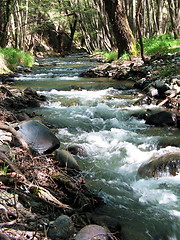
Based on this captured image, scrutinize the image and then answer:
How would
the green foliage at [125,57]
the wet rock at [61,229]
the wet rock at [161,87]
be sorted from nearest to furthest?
the wet rock at [61,229] → the wet rock at [161,87] → the green foliage at [125,57]

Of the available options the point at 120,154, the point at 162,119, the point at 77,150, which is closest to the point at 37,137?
the point at 77,150

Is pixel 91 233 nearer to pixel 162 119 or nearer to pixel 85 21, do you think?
A: pixel 162 119

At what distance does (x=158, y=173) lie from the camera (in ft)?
12.0

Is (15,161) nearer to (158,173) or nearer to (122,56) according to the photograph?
(158,173)

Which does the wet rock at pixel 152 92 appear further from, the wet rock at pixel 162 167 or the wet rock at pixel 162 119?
the wet rock at pixel 162 167

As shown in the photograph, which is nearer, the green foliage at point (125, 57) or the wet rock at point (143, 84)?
the wet rock at point (143, 84)

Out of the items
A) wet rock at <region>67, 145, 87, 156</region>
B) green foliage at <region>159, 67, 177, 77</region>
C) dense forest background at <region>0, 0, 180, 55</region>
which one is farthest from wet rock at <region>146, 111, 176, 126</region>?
dense forest background at <region>0, 0, 180, 55</region>

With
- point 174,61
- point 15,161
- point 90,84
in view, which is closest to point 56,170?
point 15,161

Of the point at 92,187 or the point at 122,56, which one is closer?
the point at 92,187

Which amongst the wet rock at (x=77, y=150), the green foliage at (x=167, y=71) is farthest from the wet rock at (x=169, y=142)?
the green foliage at (x=167, y=71)

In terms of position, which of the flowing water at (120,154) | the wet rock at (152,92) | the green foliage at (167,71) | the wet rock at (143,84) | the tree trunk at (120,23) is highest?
the tree trunk at (120,23)

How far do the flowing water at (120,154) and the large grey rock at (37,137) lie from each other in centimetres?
58

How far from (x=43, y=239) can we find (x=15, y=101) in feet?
17.9

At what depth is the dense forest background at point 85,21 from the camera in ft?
A: 43.5
